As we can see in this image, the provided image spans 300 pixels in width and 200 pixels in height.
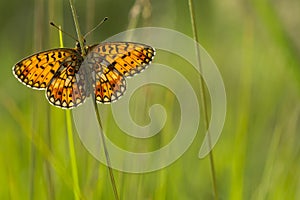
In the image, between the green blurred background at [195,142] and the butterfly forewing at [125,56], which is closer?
the butterfly forewing at [125,56]

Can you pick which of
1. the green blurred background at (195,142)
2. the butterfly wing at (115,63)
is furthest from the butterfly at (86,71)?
the green blurred background at (195,142)

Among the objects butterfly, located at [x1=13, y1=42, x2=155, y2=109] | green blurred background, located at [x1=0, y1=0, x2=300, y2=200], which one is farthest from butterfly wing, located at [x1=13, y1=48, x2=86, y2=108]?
green blurred background, located at [x1=0, y1=0, x2=300, y2=200]

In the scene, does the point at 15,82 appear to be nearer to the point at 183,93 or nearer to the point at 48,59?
the point at 183,93

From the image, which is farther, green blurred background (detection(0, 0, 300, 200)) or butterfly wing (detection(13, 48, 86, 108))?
green blurred background (detection(0, 0, 300, 200))

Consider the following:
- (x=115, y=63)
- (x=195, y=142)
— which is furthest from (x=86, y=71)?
(x=195, y=142)

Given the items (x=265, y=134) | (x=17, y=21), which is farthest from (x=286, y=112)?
(x=17, y=21)

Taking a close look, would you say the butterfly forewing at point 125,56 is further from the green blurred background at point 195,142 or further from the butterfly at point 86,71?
the green blurred background at point 195,142

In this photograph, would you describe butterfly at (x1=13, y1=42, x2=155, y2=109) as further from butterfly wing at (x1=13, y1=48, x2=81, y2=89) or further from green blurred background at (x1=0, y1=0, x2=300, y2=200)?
green blurred background at (x1=0, y1=0, x2=300, y2=200)

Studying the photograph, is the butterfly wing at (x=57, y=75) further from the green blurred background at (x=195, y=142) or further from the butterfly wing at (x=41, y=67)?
the green blurred background at (x=195, y=142)
